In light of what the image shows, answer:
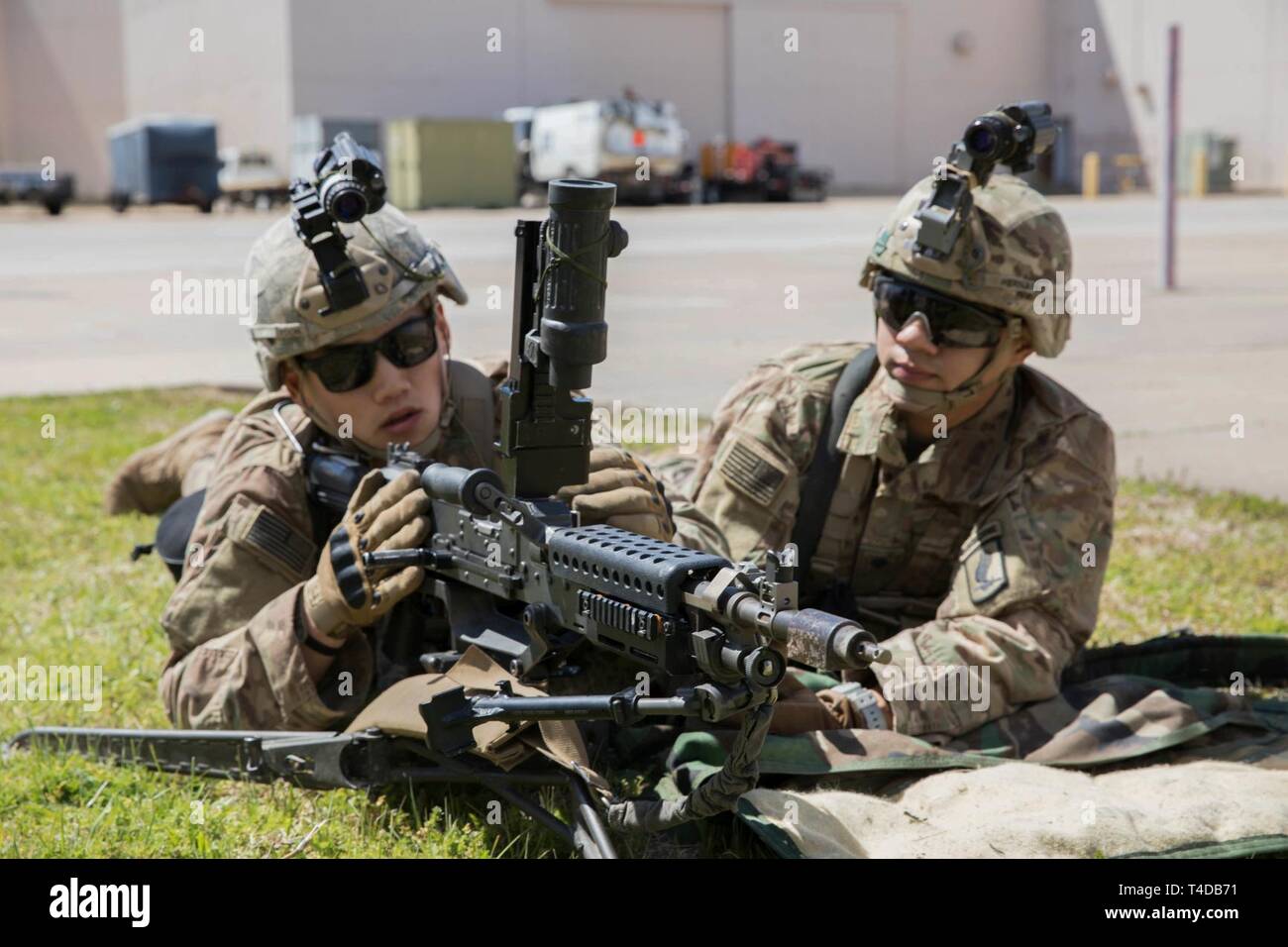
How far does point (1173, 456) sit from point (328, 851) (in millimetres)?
5937

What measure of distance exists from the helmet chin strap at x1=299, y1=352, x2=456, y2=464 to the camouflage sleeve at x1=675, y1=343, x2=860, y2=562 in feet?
2.29

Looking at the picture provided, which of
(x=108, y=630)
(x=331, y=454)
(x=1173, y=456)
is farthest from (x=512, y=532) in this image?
(x=1173, y=456)

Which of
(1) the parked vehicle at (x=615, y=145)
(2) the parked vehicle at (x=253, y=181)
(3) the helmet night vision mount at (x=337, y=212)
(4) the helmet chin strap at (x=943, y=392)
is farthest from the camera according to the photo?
(2) the parked vehicle at (x=253, y=181)

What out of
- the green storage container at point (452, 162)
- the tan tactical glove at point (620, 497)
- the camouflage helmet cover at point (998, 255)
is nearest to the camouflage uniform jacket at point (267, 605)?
the tan tactical glove at point (620, 497)

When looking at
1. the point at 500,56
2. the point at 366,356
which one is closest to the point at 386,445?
the point at 366,356

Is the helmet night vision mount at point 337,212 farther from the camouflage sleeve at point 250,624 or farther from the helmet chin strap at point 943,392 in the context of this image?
the helmet chin strap at point 943,392

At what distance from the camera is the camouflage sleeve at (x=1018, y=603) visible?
419 cm

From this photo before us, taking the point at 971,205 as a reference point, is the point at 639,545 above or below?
below

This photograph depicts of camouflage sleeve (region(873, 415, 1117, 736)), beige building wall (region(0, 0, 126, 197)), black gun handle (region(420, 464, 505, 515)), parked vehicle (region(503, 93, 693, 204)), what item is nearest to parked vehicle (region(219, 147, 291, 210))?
parked vehicle (region(503, 93, 693, 204))

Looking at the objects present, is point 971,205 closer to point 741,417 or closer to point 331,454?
point 741,417

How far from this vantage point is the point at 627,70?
145 ft

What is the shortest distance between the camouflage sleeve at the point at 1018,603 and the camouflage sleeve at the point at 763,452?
1.86ft

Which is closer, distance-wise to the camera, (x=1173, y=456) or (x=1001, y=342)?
(x=1001, y=342)

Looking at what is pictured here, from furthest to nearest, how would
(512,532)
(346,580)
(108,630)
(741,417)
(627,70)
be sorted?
(627,70)
(108,630)
(741,417)
(346,580)
(512,532)
